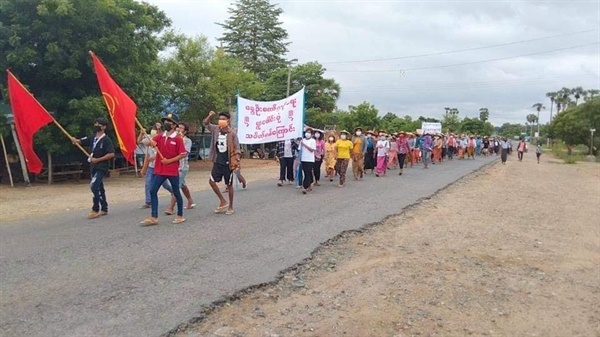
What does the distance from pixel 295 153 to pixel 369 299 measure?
9140 millimetres

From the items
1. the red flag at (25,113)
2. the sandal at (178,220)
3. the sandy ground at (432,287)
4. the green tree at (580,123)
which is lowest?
the sandy ground at (432,287)

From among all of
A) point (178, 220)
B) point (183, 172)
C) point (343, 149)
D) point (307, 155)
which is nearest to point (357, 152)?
point (343, 149)

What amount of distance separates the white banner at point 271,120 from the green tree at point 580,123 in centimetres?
4693

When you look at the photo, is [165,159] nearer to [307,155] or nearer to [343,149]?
[307,155]

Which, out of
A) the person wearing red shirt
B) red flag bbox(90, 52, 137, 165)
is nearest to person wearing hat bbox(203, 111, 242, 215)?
the person wearing red shirt

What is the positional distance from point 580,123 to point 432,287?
5347 centimetres

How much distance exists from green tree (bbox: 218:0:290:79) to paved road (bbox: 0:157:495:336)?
44.7m

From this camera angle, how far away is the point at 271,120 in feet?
42.8

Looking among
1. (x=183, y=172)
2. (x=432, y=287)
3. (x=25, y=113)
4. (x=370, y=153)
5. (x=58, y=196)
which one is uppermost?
(x=25, y=113)

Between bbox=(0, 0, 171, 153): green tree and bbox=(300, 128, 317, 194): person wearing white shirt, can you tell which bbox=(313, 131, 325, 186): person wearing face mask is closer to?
bbox=(300, 128, 317, 194): person wearing white shirt

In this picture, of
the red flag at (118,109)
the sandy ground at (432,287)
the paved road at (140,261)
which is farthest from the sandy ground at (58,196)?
the sandy ground at (432,287)

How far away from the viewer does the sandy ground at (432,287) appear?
4.84 m

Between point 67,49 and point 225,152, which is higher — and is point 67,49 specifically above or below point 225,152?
above

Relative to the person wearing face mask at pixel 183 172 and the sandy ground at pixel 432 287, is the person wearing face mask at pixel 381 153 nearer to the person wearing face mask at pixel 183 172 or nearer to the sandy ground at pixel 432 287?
the sandy ground at pixel 432 287
